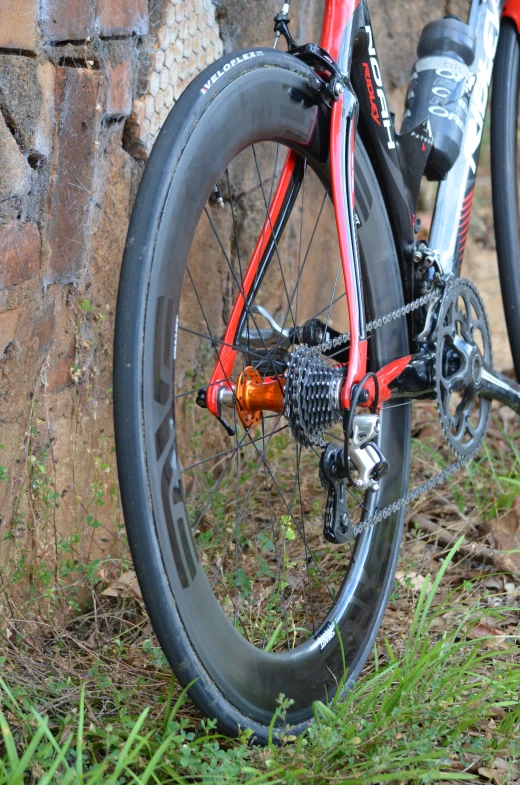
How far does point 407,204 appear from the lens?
1.70 meters

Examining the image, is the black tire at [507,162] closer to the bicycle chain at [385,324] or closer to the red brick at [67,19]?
the bicycle chain at [385,324]

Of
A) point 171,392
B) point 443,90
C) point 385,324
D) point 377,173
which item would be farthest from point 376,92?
point 171,392

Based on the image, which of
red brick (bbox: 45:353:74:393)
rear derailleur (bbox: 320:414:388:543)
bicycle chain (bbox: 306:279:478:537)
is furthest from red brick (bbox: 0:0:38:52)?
rear derailleur (bbox: 320:414:388:543)

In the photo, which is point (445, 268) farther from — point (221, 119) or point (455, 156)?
point (221, 119)

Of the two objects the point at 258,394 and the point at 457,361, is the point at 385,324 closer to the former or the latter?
the point at 457,361

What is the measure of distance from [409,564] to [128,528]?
0.99 meters

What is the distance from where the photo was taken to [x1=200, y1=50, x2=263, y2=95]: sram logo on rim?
1.17 meters

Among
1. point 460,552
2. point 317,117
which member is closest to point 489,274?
point 460,552

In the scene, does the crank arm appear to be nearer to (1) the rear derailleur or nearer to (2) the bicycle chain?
(2) the bicycle chain

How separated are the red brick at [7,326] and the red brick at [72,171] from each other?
0.36 feet

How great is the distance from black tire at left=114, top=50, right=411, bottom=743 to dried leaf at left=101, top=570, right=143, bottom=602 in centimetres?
42

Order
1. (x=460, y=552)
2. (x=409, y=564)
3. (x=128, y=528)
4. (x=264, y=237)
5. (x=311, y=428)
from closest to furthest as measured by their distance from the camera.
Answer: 1. (x=128, y=528)
2. (x=311, y=428)
3. (x=264, y=237)
4. (x=409, y=564)
5. (x=460, y=552)

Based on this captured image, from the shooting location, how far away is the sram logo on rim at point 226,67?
3.85 ft

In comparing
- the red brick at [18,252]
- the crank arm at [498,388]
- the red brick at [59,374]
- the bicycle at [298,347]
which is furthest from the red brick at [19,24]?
the crank arm at [498,388]
